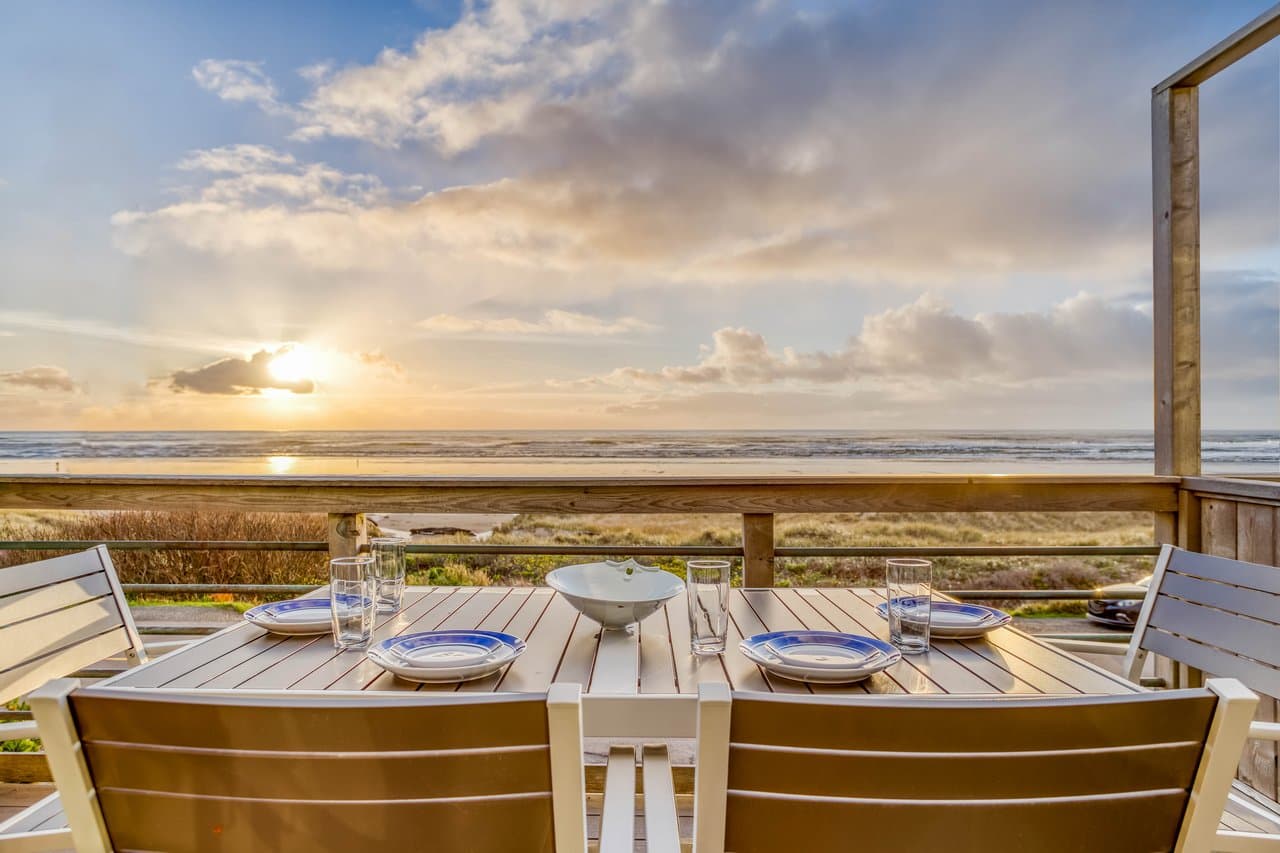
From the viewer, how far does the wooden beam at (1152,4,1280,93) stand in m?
1.93

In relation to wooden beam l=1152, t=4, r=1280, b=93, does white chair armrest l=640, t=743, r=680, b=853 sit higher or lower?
lower

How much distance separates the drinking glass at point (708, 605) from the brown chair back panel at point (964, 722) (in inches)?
23.7

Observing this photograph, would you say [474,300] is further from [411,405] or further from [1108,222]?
[1108,222]

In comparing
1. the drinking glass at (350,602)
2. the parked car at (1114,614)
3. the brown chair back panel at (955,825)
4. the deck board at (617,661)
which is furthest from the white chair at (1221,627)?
the parked car at (1114,614)

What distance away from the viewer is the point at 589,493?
7.27 feet

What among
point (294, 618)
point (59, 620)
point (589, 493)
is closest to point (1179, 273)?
point (589, 493)

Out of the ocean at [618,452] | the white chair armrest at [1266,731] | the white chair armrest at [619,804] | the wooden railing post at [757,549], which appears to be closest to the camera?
the white chair armrest at [619,804]

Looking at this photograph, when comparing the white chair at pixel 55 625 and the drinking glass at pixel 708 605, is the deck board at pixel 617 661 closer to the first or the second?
the drinking glass at pixel 708 605

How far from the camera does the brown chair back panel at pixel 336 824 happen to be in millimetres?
594

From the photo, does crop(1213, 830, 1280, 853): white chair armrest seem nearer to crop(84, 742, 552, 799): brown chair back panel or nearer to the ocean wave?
crop(84, 742, 552, 799): brown chair back panel

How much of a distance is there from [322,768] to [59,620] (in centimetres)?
121

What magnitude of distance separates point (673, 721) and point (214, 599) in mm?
6478

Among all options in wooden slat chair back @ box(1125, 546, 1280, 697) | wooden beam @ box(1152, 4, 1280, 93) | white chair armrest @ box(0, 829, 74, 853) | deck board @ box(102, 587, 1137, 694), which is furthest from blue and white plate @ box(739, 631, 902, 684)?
wooden beam @ box(1152, 4, 1280, 93)

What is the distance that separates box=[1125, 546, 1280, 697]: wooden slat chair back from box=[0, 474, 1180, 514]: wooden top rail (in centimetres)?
65
